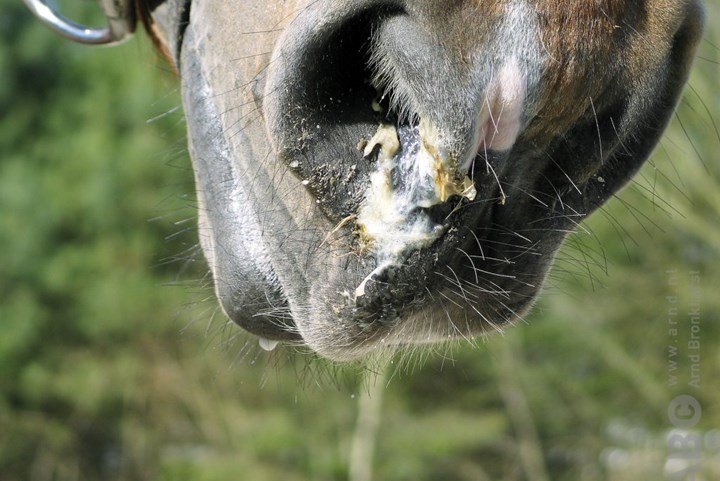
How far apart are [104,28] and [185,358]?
8.87 metres

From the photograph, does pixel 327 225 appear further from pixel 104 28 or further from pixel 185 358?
pixel 185 358

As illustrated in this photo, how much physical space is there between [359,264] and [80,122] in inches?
386

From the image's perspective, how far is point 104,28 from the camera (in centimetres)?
189

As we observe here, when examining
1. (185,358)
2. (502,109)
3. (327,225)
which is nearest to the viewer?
(502,109)

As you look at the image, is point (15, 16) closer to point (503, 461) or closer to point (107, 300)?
point (107, 300)

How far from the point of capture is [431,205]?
1197 mm

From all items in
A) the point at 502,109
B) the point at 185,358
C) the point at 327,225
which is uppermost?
the point at 502,109

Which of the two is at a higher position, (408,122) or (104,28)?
(408,122)

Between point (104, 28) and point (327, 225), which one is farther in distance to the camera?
point (104, 28)

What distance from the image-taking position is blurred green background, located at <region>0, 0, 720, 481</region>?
23.2 ft

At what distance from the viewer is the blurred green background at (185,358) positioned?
7086mm

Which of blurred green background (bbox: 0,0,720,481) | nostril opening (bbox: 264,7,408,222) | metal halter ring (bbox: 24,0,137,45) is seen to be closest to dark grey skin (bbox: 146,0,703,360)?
nostril opening (bbox: 264,7,408,222)

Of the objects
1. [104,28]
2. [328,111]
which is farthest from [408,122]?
[104,28]

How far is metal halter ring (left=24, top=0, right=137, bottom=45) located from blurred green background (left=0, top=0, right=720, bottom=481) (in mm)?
5082
